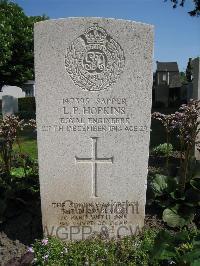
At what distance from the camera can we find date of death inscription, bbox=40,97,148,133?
13.4 feet

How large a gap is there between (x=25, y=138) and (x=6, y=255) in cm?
905

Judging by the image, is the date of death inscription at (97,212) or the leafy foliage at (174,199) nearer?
the date of death inscription at (97,212)

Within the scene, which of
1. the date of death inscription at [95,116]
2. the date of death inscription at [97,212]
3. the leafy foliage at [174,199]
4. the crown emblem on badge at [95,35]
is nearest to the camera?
the crown emblem on badge at [95,35]

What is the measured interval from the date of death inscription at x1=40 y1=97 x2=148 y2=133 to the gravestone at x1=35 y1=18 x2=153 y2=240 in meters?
0.01

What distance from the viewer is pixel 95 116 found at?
412 cm

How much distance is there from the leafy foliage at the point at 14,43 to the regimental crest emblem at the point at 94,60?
2437cm

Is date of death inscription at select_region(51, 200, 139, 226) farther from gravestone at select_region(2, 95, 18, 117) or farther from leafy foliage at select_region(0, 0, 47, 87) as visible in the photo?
leafy foliage at select_region(0, 0, 47, 87)

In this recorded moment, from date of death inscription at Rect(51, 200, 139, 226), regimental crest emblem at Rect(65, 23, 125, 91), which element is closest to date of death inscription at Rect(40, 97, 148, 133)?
regimental crest emblem at Rect(65, 23, 125, 91)

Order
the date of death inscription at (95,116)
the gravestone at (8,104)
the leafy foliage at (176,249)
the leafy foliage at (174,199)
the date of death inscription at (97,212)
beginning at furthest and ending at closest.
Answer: the gravestone at (8,104) → the leafy foliage at (174,199) → the date of death inscription at (97,212) → the date of death inscription at (95,116) → the leafy foliage at (176,249)

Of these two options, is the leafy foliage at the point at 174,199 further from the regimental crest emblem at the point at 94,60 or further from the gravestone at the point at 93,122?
the regimental crest emblem at the point at 94,60

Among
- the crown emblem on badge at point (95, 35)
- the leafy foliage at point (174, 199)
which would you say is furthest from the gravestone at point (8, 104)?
the crown emblem on badge at point (95, 35)

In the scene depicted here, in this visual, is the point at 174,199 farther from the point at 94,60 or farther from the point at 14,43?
the point at 14,43

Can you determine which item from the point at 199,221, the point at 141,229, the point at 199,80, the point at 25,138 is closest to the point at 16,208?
the point at 141,229

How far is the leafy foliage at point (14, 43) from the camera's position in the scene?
27.4m
